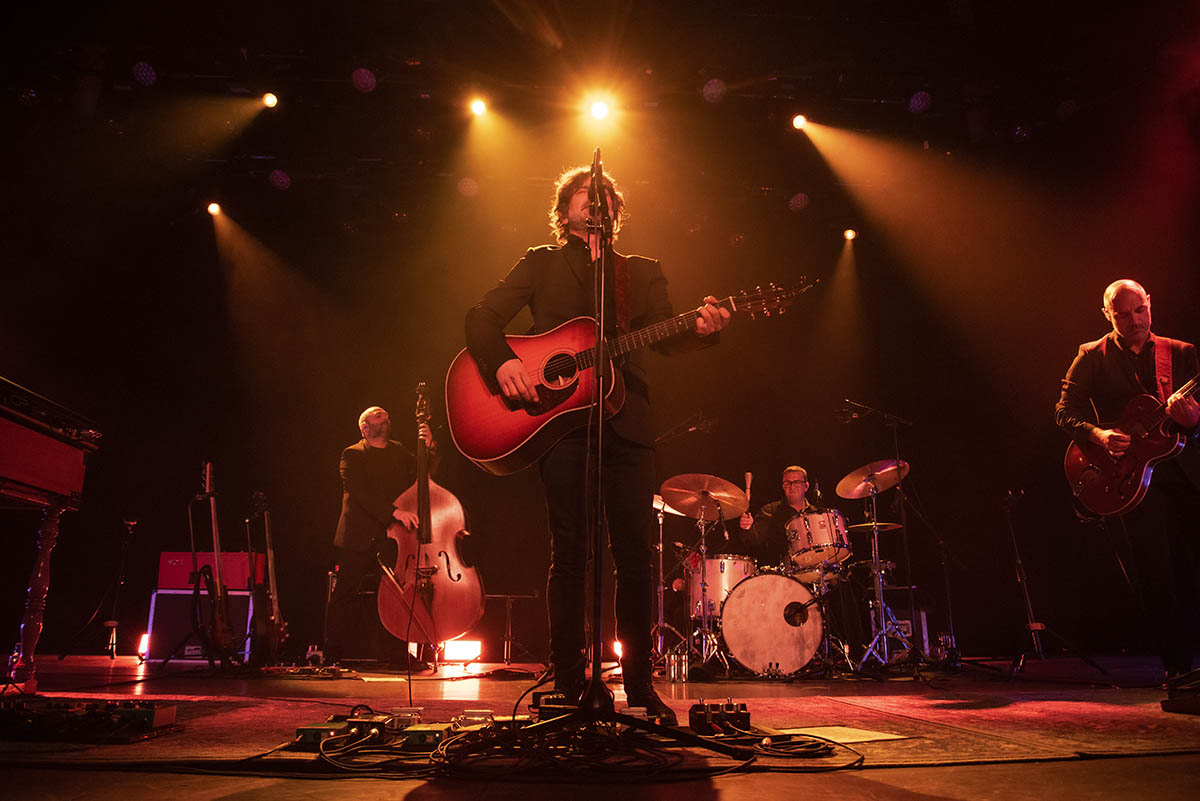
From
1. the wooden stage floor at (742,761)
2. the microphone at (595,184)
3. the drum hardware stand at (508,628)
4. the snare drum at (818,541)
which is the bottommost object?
the wooden stage floor at (742,761)

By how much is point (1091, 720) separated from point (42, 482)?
4.79m

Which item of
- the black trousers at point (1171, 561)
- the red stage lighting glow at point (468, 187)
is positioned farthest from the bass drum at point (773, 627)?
the red stage lighting glow at point (468, 187)

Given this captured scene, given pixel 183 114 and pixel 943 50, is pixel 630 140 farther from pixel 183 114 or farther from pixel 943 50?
pixel 183 114

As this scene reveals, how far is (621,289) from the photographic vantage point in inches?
124

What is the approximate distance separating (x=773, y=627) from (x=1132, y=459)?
3.05 metres

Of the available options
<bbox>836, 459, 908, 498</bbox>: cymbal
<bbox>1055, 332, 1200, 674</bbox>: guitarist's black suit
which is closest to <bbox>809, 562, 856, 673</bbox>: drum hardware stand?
<bbox>836, 459, 908, 498</bbox>: cymbal

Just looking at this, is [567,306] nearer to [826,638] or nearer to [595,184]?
[595,184]

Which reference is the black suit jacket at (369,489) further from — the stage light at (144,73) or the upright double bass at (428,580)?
the stage light at (144,73)

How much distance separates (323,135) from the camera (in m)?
8.20

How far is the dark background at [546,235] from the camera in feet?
Answer: 23.7

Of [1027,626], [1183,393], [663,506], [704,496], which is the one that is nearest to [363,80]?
[663,506]

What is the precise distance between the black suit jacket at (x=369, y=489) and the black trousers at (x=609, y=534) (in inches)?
152

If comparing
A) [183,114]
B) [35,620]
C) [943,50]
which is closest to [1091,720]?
[35,620]

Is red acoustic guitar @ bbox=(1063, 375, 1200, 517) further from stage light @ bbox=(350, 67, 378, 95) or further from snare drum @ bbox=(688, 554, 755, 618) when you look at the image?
stage light @ bbox=(350, 67, 378, 95)
